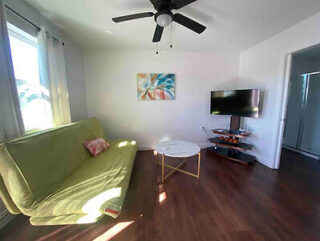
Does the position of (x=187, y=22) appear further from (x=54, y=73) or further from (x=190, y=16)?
(x=54, y=73)

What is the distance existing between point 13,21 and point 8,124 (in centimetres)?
114

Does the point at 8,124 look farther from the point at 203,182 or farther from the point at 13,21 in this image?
the point at 203,182

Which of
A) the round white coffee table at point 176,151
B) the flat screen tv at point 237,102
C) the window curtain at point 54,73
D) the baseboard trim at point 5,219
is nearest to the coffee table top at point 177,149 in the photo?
the round white coffee table at point 176,151

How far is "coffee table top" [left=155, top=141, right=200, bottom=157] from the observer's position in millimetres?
1851

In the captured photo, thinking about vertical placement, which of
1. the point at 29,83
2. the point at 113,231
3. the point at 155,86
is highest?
the point at 155,86

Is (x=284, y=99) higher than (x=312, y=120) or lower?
higher

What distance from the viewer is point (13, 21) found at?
139cm

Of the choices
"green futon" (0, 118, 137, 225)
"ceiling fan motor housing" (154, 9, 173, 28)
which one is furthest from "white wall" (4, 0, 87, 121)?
"ceiling fan motor housing" (154, 9, 173, 28)

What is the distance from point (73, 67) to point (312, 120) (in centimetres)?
516

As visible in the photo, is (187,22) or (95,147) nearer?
(187,22)

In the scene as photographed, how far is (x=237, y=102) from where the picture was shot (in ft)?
8.41

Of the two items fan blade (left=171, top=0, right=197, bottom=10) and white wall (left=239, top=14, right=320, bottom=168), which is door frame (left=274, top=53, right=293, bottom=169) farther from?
fan blade (left=171, top=0, right=197, bottom=10)

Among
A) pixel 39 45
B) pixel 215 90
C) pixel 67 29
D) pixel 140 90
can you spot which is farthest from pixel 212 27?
pixel 39 45

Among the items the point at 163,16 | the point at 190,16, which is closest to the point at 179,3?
the point at 163,16
